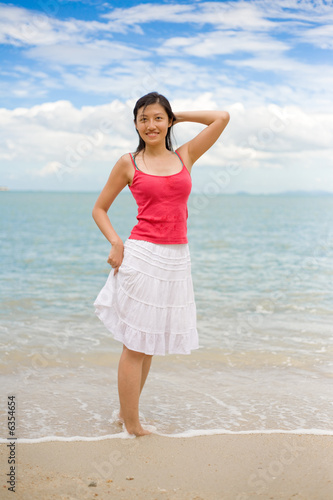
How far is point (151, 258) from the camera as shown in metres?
3.35

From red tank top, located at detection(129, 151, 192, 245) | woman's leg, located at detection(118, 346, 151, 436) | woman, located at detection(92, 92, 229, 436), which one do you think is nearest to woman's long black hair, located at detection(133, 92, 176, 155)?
woman, located at detection(92, 92, 229, 436)

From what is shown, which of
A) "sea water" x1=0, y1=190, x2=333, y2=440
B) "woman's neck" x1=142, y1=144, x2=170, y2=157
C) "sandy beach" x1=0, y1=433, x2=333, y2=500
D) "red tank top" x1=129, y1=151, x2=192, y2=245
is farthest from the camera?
"sea water" x1=0, y1=190, x2=333, y2=440

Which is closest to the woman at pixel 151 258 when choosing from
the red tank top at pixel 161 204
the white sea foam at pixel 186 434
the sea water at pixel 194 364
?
the red tank top at pixel 161 204

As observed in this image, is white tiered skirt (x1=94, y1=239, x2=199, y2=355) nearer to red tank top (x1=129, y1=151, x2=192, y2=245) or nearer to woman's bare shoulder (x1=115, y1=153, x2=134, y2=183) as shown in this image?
red tank top (x1=129, y1=151, x2=192, y2=245)

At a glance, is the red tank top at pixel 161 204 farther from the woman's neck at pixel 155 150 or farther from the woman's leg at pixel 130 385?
the woman's leg at pixel 130 385

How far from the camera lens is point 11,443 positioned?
3438mm

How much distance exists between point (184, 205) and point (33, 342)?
3487 millimetres

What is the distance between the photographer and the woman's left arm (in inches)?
138

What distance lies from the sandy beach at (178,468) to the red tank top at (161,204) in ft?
4.31

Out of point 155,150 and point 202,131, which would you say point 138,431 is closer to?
point 155,150

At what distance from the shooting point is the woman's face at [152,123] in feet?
11.0

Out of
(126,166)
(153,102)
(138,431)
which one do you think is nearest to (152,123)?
(153,102)

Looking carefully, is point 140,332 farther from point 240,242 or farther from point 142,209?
point 240,242

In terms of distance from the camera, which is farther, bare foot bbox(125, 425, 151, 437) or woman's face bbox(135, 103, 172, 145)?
bare foot bbox(125, 425, 151, 437)
